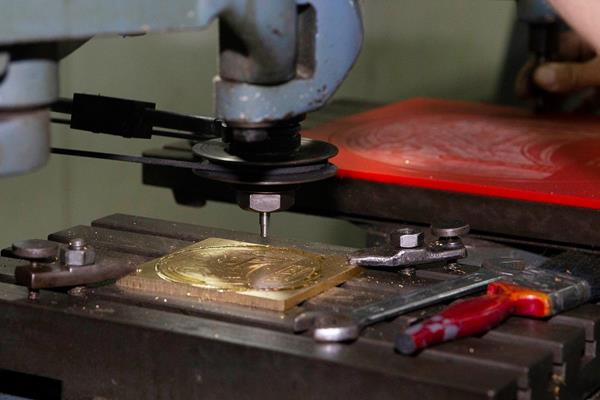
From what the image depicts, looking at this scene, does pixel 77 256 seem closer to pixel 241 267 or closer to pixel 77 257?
pixel 77 257

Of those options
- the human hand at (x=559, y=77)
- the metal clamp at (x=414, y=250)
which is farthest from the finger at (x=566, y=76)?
the metal clamp at (x=414, y=250)

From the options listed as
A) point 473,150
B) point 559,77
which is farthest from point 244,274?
point 559,77

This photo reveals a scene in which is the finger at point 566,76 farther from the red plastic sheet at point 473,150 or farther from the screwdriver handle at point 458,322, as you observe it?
the screwdriver handle at point 458,322

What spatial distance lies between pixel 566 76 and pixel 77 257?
118 centimetres

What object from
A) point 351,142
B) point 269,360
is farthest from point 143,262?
point 351,142

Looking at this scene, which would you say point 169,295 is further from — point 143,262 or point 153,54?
point 153,54

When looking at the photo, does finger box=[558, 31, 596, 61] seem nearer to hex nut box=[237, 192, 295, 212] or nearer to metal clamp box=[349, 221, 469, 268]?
metal clamp box=[349, 221, 469, 268]

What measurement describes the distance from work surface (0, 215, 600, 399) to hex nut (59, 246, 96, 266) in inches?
1.3

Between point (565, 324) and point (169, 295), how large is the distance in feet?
1.35

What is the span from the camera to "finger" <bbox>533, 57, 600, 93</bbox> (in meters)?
2.18

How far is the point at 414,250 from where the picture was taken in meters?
1.37

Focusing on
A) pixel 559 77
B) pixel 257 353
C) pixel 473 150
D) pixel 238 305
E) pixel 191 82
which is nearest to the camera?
pixel 257 353

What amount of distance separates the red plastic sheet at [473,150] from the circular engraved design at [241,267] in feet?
1.05

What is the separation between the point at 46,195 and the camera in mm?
2260
